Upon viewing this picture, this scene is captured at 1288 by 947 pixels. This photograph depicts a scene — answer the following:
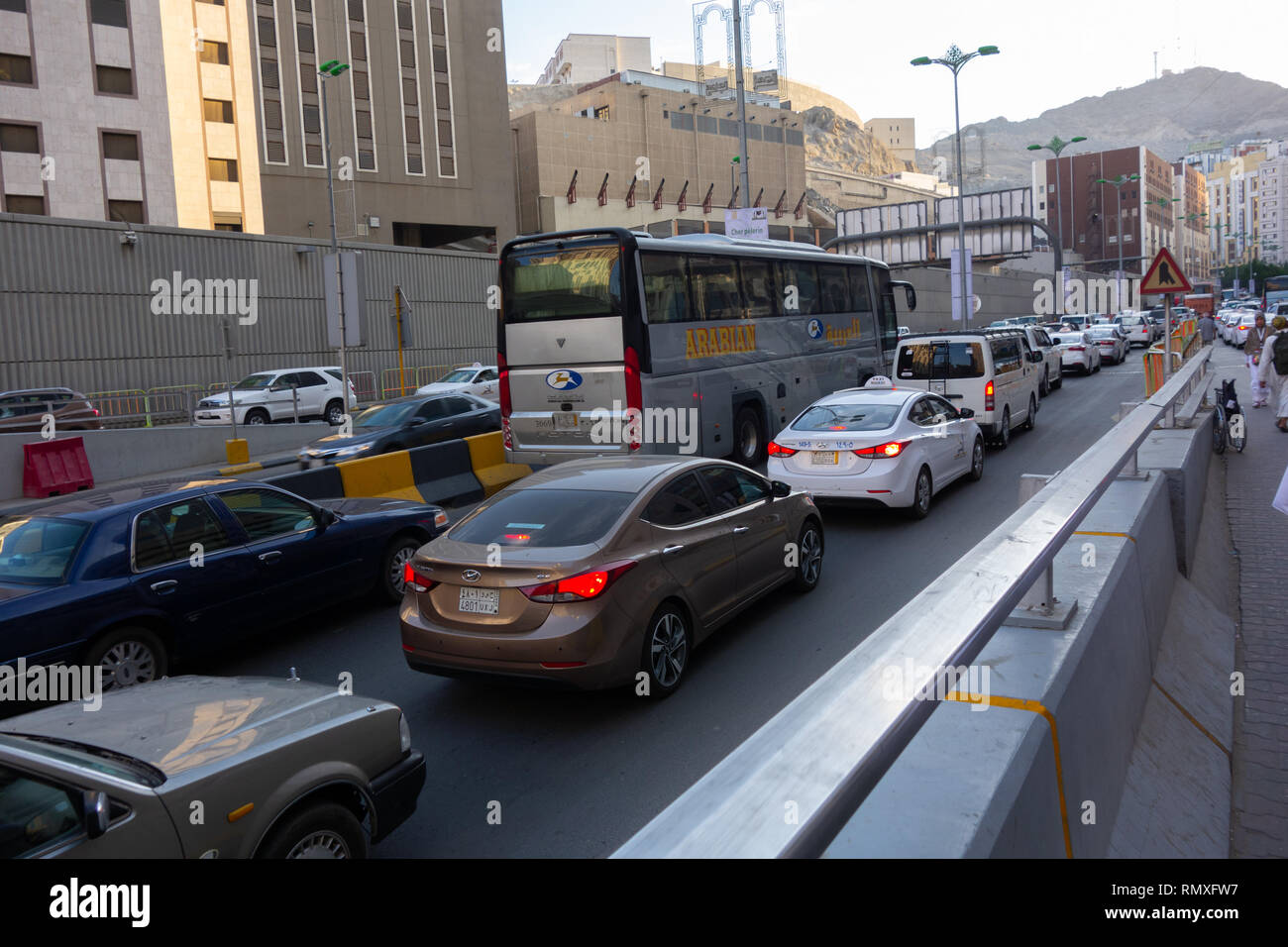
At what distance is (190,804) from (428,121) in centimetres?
5972

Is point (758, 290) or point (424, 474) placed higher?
point (758, 290)

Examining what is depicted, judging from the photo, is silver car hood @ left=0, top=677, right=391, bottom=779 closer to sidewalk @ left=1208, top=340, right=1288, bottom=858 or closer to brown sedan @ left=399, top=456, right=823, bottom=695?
brown sedan @ left=399, top=456, right=823, bottom=695

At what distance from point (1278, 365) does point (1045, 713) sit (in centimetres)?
1475

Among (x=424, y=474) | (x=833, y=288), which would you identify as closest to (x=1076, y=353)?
(x=833, y=288)

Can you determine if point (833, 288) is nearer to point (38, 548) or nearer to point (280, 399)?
point (38, 548)

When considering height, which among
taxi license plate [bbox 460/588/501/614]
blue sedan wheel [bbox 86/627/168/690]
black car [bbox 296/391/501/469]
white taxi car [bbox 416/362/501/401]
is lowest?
blue sedan wheel [bbox 86/627/168/690]

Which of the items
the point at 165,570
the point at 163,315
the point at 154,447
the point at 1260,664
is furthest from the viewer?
the point at 163,315

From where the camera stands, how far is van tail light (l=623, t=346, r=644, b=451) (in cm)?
1388

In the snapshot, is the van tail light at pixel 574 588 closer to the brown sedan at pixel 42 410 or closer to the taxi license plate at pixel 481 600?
the taxi license plate at pixel 481 600

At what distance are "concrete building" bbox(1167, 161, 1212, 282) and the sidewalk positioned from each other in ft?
505

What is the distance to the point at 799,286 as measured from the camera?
1833 centimetres

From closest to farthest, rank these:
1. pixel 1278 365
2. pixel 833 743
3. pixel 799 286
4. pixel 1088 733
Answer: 1. pixel 833 743
2. pixel 1088 733
3. pixel 1278 365
4. pixel 799 286

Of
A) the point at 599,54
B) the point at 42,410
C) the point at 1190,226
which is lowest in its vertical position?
the point at 42,410

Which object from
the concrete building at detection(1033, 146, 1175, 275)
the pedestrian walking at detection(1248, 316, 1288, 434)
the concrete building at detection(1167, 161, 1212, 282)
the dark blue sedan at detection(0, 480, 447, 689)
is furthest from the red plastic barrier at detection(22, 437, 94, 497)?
the concrete building at detection(1167, 161, 1212, 282)
